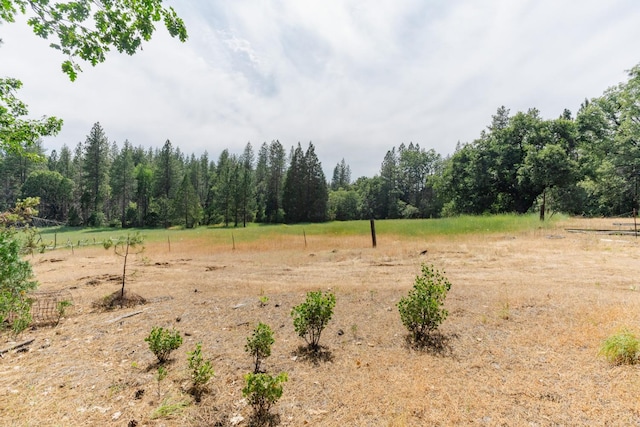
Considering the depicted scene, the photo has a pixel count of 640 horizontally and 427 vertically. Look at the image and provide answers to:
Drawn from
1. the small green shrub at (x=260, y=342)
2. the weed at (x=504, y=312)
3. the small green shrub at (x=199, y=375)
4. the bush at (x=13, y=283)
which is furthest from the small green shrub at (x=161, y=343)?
the weed at (x=504, y=312)

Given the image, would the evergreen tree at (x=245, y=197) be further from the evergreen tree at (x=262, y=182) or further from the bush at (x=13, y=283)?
the bush at (x=13, y=283)

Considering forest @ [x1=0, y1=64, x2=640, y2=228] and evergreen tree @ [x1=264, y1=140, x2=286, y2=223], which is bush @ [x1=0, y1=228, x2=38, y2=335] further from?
evergreen tree @ [x1=264, y1=140, x2=286, y2=223]

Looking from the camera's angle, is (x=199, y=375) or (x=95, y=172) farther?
(x=95, y=172)

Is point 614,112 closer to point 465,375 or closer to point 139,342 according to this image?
point 465,375

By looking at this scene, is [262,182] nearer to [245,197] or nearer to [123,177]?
[245,197]

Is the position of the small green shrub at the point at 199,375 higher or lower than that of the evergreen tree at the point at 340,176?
lower

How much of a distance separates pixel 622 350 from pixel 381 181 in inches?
2865

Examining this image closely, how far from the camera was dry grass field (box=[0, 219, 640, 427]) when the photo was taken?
3090mm

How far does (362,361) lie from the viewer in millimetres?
4254

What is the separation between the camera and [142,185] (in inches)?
2516

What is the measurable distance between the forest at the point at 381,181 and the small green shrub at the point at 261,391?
1073 cm

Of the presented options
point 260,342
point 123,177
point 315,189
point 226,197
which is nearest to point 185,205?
point 226,197

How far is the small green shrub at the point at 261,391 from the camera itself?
3.02 meters

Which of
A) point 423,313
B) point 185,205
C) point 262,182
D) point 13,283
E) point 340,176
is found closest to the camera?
point 13,283
